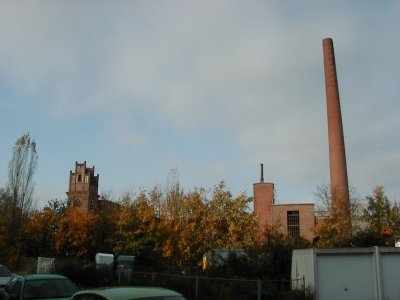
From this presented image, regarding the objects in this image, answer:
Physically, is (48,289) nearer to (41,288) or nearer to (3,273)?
(41,288)

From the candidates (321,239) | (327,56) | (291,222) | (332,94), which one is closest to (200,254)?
(321,239)

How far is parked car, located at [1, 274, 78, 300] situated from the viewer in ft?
41.7

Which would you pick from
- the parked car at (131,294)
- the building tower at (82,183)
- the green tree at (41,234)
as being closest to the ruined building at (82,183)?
the building tower at (82,183)

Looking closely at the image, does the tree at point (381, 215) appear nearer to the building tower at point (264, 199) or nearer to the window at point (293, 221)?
the window at point (293, 221)

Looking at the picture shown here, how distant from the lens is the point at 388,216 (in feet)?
133

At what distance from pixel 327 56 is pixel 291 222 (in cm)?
2530

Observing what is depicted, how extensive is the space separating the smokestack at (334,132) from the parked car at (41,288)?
3634cm

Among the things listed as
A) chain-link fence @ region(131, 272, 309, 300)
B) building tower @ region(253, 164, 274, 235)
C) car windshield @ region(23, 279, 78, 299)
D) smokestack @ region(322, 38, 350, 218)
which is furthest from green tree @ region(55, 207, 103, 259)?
car windshield @ region(23, 279, 78, 299)

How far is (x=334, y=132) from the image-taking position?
50625 mm

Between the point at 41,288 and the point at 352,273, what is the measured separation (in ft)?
44.6

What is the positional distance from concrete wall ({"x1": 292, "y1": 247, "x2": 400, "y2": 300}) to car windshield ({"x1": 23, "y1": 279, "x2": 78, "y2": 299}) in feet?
37.5

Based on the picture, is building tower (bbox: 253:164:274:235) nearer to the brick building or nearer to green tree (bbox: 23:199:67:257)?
the brick building

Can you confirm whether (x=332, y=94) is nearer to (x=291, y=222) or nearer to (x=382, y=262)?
(x=291, y=222)

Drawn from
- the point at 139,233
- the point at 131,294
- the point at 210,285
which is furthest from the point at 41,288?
the point at 139,233
